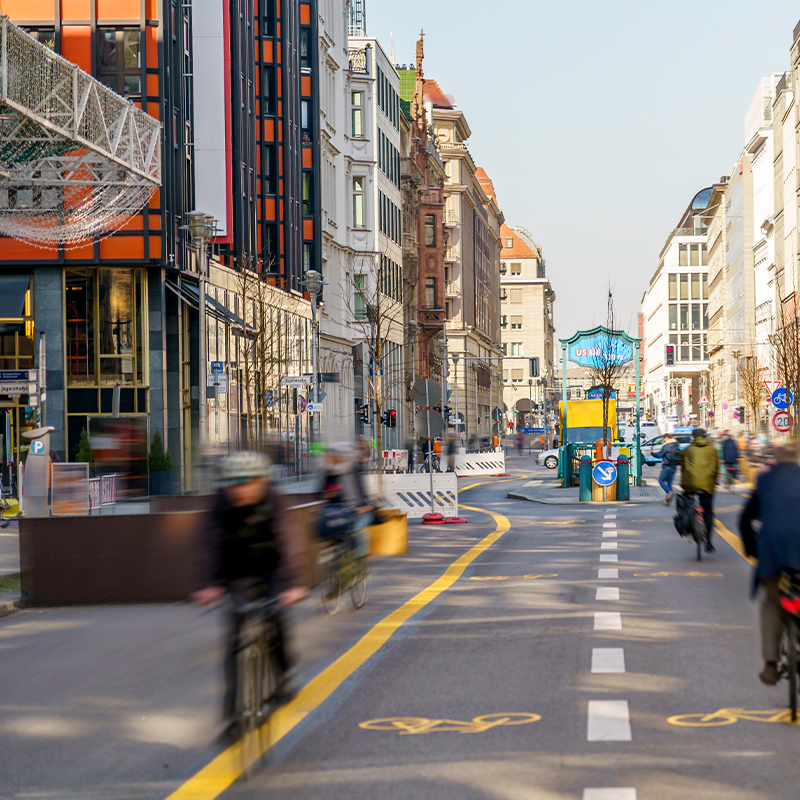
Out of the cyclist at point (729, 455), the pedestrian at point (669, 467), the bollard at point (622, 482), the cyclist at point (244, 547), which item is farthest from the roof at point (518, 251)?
the cyclist at point (244, 547)

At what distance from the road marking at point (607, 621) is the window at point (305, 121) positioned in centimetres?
4745

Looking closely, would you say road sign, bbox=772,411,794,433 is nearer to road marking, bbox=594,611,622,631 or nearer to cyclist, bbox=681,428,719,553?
cyclist, bbox=681,428,719,553

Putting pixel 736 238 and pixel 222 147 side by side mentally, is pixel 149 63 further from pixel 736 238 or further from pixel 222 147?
pixel 736 238

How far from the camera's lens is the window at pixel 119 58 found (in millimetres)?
37750

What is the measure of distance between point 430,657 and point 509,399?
165 meters

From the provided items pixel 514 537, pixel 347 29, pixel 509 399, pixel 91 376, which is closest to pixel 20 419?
pixel 91 376

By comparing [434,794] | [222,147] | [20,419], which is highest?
[222,147]

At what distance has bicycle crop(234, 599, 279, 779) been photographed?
693 cm

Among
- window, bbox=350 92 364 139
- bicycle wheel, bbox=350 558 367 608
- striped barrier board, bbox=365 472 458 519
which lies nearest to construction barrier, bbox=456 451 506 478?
window, bbox=350 92 364 139

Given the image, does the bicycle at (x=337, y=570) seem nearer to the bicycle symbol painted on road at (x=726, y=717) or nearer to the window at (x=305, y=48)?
the bicycle symbol painted on road at (x=726, y=717)

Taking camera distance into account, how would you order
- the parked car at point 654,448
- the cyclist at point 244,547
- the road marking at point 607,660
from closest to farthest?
1. the cyclist at point 244,547
2. the road marking at point 607,660
3. the parked car at point 654,448

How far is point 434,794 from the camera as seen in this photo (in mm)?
6238

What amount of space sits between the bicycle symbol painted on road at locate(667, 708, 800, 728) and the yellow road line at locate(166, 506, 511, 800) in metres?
2.24

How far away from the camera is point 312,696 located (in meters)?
8.73
